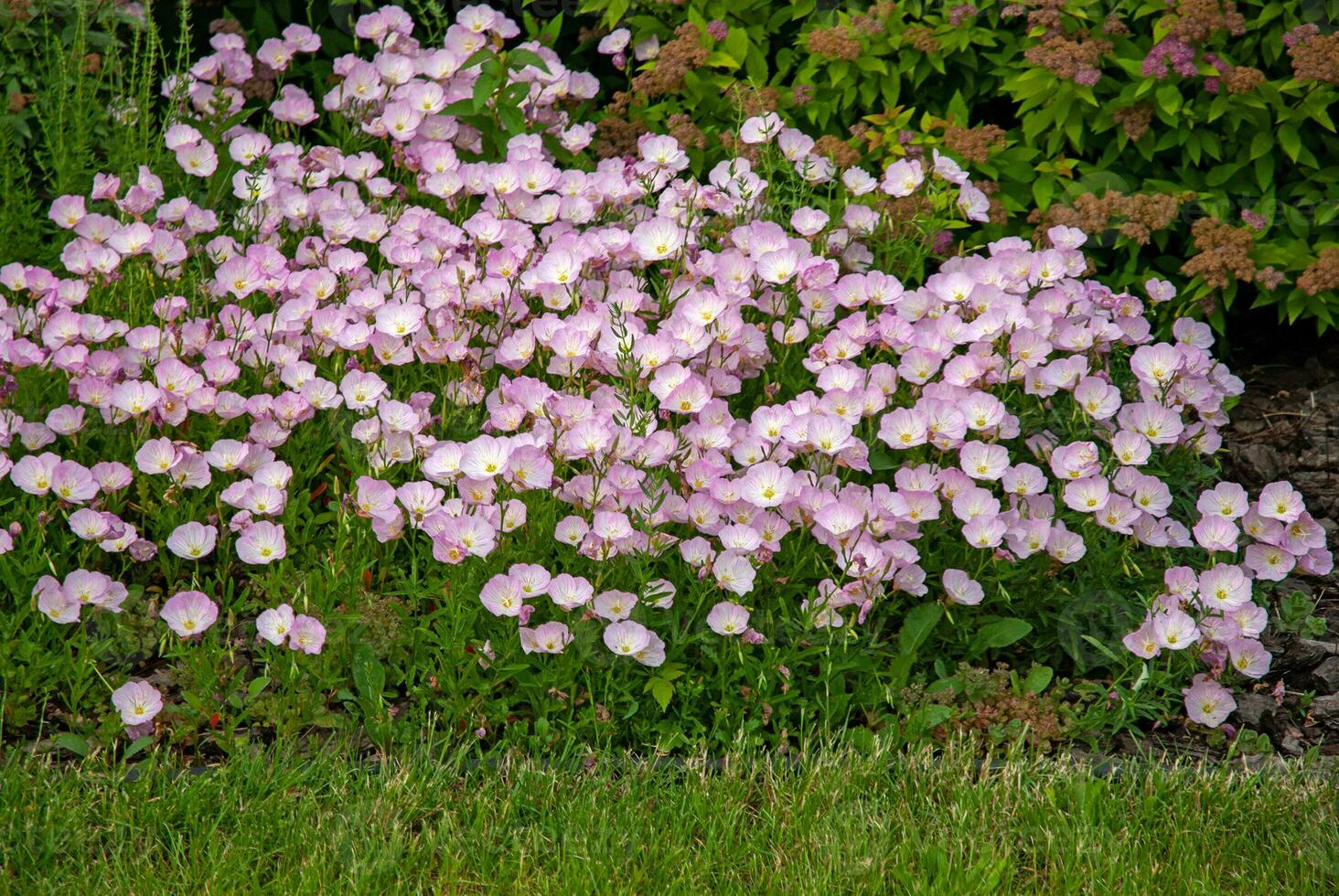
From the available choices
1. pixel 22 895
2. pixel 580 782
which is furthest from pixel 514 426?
pixel 22 895

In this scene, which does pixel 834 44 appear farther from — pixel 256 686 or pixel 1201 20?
pixel 256 686

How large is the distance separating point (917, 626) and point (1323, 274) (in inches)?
70.6

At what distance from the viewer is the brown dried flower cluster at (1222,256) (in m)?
4.05

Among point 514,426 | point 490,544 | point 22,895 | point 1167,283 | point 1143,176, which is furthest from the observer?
point 1143,176

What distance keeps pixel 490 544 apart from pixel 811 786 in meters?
0.84

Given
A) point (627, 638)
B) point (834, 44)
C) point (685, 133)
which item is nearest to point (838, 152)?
point (834, 44)

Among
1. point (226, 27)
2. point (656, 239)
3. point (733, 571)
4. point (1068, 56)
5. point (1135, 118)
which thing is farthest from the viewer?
point (226, 27)

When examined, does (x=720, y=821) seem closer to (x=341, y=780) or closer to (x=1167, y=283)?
(x=341, y=780)

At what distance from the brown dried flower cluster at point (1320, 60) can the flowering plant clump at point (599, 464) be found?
2.38 ft

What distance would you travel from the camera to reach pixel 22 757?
2.83 m

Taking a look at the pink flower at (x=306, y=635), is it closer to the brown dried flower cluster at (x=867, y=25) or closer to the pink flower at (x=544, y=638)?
the pink flower at (x=544, y=638)

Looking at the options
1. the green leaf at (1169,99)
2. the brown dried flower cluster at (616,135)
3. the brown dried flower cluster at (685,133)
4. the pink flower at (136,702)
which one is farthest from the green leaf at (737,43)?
the pink flower at (136,702)

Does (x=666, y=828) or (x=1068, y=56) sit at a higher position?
(x=1068, y=56)

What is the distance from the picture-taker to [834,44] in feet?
14.2
